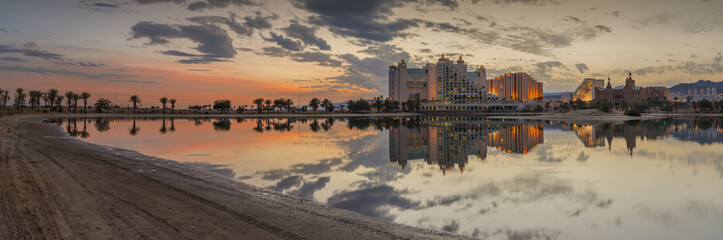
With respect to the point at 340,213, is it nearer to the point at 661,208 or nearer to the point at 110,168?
the point at 661,208

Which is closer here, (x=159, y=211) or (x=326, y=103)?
(x=159, y=211)

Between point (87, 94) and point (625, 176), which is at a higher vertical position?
point (87, 94)

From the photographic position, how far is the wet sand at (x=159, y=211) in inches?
314

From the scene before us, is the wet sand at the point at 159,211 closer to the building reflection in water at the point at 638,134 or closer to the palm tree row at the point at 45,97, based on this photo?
the building reflection in water at the point at 638,134

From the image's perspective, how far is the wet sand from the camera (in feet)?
26.2

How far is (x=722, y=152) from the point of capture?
25719mm

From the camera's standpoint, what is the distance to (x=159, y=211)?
9.51 meters

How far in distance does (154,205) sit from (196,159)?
1205 cm

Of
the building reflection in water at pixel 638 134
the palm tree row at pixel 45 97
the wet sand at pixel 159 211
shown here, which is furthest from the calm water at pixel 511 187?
the palm tree row at pixel 45 97

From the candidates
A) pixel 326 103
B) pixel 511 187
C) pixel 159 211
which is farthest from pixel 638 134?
pixel 326 103

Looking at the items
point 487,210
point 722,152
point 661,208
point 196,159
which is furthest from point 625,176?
point 196,159

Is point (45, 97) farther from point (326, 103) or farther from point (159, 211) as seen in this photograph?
point (159, 211)

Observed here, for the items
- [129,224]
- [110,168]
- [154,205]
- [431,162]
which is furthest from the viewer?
[431,162]

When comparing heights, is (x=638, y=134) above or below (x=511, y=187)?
above
